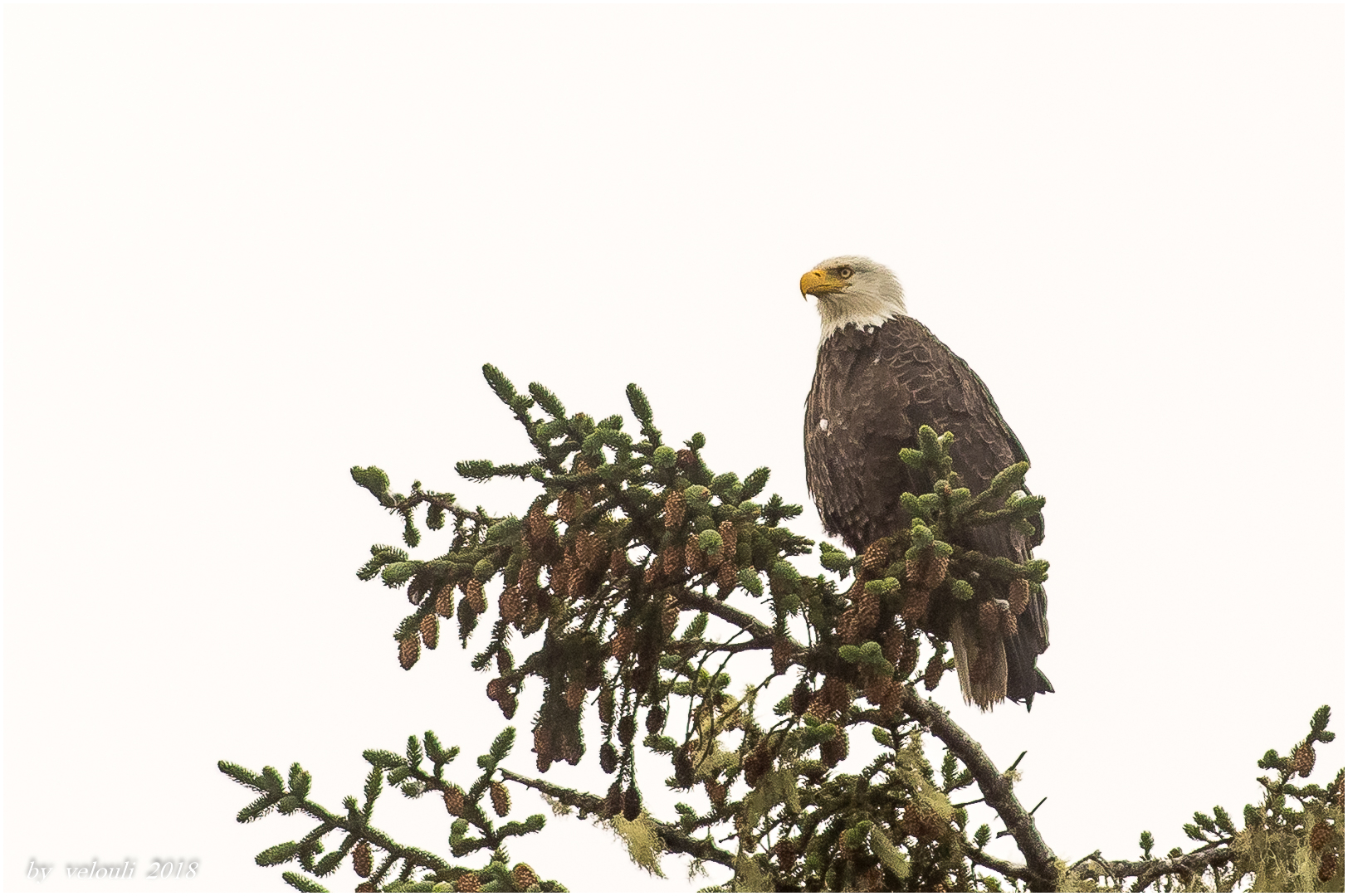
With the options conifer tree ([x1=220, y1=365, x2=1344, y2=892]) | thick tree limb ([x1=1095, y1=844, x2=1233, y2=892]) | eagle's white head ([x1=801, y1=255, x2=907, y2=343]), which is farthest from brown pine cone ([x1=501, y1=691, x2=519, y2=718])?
eagle's white head ([x1=801, y1=255, x2=907, y2=343])

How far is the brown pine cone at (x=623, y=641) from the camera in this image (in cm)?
364

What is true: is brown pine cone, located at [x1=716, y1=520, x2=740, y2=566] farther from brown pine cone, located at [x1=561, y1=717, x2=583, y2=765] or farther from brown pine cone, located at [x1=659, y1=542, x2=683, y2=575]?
brown pine cone, located at [x1=561, y1=717, x2=583, y2=765]

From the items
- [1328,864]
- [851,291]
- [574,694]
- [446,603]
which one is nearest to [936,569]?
[574,694]

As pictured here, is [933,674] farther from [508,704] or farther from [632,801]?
[508,704]

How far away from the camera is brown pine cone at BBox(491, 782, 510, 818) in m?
3.81

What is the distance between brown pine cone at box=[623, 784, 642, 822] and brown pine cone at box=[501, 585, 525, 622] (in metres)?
0.71

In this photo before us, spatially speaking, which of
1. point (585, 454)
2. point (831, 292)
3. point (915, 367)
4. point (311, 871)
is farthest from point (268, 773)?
point (831, 292)

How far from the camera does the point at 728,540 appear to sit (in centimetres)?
354

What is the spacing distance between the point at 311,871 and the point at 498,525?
4.02 feet

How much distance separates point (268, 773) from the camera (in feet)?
12.1

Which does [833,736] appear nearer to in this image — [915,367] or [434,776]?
[434,776]

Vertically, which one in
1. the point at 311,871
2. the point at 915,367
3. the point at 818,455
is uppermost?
the point at 915,367

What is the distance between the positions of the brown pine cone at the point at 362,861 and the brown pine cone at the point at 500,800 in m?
0.39

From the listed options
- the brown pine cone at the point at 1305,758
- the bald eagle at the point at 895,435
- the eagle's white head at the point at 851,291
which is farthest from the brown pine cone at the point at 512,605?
the eagle's white head at the point at 851,291
